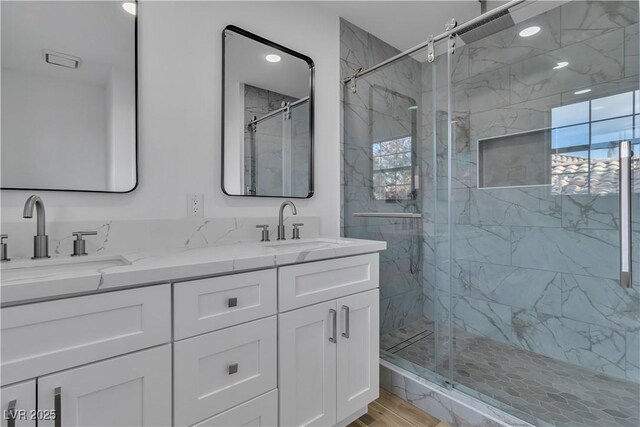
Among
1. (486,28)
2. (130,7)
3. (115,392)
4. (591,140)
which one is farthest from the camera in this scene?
(486,28)

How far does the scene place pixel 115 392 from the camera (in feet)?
2.72

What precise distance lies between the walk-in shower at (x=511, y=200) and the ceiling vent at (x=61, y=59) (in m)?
1.54

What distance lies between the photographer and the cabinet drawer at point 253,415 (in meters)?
1.02

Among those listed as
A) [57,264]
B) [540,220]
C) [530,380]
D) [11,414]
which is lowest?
[530,380]

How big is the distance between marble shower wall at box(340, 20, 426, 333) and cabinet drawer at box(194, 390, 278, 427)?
125cm

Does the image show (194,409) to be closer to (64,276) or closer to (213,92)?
(64,276)

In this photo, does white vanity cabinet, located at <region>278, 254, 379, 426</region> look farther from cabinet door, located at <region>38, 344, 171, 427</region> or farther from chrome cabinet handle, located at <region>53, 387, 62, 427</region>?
chrome cabinet handle, located at <region>53, 387, 62, 427</region>

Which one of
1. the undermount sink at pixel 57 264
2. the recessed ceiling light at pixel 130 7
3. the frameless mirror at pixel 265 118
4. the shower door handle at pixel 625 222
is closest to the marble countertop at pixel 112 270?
the undermount sink at pixel 57 264

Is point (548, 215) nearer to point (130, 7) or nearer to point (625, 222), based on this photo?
point (625, 222)

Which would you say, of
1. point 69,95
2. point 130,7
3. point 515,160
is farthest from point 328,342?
point 515,160

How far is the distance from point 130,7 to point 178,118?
0.48m

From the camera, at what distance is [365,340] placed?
1507 mm

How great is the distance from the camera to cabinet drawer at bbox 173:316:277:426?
942mm

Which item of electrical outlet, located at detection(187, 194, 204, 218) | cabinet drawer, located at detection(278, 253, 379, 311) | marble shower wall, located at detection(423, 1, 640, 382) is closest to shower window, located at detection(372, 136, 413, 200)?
marble shower wall, located at detection(423, 1, 640, 382)
